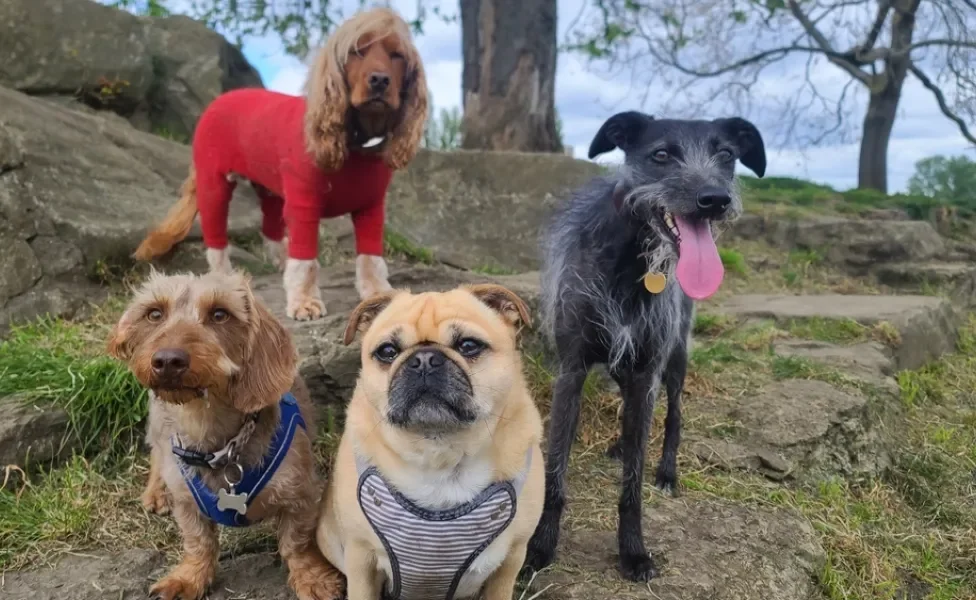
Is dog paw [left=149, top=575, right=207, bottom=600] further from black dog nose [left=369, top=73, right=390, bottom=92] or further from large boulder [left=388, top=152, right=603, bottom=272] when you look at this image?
large boulder [left=388, top=152, right=603, bottom=272]

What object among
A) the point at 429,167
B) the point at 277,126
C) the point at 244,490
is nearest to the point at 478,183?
the point at 429,167

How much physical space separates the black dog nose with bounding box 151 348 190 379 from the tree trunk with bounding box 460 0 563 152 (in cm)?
701

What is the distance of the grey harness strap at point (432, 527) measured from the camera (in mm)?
2402

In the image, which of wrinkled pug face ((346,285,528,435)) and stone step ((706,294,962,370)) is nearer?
wrinkled pug face ((346,285,528,435))

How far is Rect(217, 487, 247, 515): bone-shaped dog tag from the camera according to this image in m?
2.76

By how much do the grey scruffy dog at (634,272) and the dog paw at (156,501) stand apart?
171cm

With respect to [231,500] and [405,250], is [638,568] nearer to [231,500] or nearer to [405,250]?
[231,500]

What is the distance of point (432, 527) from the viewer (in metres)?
2.40

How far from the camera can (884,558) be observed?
365 cm

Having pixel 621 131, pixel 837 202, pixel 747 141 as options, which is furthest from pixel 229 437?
pixel 837 202

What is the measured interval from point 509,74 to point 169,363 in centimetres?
708

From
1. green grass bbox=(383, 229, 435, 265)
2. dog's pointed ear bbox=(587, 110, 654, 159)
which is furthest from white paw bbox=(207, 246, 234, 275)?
dog's pointed ear bbox=(587, 110, 654, 159)

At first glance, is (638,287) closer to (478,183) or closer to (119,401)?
(119,401)

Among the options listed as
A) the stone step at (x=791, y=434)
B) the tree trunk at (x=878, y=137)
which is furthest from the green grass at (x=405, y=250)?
the tree trunk at (x=878, y=137)
